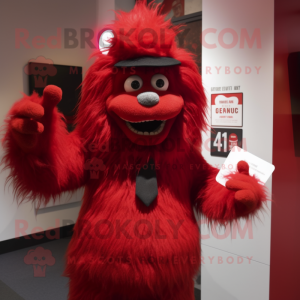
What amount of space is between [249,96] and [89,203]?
1.11 metres

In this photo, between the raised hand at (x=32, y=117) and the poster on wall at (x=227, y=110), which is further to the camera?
the poster on wall at (x=227, y=110)

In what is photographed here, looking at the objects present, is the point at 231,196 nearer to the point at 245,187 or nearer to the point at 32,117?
the point at 245,187

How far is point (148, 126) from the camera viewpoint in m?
1.12

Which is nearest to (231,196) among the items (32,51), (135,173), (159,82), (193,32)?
(135,173)

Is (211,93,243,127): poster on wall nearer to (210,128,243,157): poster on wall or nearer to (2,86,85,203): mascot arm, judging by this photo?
(210,128,243,157): poster on wall

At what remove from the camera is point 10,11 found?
279 cm

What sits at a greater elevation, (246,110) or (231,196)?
(246,110)

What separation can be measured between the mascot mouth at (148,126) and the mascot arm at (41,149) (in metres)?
0.20

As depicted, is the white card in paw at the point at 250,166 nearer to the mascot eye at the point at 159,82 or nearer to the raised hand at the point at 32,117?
the mascot eye at the point at 159,82

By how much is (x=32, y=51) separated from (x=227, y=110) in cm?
202

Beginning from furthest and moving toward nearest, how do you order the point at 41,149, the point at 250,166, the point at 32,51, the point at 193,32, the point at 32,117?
the point at 32,51 < the point at 193,32 < the point at 250,166 < the point at 41,149 < the point at 32,117

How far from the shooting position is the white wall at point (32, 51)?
2.81 meters

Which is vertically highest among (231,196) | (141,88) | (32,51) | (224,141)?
(32,51)

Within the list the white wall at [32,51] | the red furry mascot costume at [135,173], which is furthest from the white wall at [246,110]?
the white wall at [32,51]
